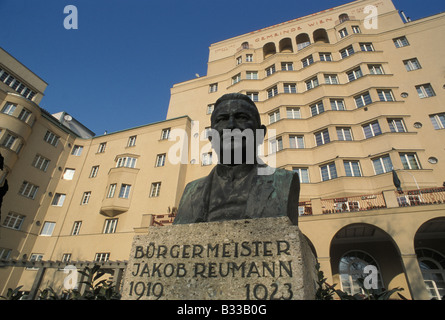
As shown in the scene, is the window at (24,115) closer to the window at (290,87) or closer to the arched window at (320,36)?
the window at (290,87)

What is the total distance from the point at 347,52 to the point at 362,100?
677 centimetres

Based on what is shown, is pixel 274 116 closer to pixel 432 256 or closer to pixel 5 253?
pixel 432 256

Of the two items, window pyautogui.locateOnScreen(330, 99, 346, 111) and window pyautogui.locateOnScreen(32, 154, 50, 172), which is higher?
window pyautogui.locateOnScreen(330, 99, 346, 111)

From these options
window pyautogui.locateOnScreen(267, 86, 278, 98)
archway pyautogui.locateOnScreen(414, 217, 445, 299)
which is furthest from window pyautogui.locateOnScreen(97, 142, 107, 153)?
archway pyautogui.locateOnScreen(414, 217, 445, 299)

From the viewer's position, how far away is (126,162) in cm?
2575

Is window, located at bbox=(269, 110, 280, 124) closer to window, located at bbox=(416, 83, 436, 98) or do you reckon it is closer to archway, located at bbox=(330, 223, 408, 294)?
window, located at bbox=(416, 83, 436, 98)

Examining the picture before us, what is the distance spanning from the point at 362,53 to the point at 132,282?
2830 cm

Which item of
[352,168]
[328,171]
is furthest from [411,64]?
[328,171]

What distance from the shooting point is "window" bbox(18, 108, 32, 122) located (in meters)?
24.5

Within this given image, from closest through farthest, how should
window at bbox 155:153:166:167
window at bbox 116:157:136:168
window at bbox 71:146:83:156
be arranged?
window at bbox 155:153:166:167 < window at bbox 116:157:136:168 < window at bbox 71:146:83:156

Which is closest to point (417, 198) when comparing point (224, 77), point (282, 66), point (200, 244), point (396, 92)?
point (396, 92)

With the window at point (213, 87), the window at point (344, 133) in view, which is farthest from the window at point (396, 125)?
the window at point (213, 87)

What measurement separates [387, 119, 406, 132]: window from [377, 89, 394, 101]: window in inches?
92.3

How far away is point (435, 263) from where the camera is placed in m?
15.2
